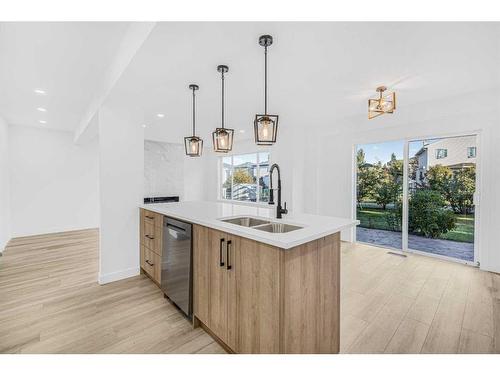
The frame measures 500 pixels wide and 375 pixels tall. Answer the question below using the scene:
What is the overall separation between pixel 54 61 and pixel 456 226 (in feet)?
18.8

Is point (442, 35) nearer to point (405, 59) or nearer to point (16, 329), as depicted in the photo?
point (405, 59)

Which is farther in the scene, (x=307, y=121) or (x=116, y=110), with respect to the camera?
(x=307, y=121)

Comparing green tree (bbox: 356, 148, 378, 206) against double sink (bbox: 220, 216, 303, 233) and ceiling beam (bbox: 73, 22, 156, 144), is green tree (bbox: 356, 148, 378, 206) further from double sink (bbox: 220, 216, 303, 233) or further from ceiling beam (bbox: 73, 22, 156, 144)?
ceiling beam (bbox: 73, 22, 156, 144)

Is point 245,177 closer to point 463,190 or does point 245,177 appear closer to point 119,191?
point 119,191

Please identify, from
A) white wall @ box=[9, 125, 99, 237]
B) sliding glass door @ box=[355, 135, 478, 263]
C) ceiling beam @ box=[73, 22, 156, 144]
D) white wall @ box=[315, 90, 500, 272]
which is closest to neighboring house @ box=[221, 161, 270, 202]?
white wall @ box=[315, 90, 500, 272]

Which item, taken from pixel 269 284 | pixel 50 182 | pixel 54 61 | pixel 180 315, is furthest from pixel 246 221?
pixel 50 182

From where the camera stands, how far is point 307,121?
4848 mm

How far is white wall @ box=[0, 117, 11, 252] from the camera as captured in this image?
4242mm

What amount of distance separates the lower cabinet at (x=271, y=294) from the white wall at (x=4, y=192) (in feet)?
15.2

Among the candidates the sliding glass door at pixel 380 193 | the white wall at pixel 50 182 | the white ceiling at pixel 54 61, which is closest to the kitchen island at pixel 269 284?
the white ceiling at pixel 54 61

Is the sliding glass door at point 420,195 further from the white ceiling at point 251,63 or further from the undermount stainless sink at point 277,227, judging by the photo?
the undermount stainless sink at point 277,227

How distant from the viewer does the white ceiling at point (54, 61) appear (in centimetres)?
200
